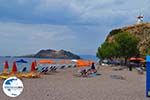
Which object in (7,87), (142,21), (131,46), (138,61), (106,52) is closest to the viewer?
(7,87)

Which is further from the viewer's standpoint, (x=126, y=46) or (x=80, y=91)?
(x=126, y=46)

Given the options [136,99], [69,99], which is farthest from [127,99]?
[69,99]

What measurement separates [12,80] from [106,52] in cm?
10434

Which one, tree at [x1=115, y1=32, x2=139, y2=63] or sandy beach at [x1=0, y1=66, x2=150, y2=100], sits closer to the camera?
sandy beach at [x1=0, y1=66, x2=150, y2=100]

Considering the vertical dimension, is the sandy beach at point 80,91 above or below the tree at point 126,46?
below

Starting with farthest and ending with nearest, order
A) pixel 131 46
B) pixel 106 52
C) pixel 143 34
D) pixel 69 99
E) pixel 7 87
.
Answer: pixel 143 34
pixel 106 52
pixel 131 46
pixel 69 99
pixel 7 87

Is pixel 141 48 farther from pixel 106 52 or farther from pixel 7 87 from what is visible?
pixel 7 87

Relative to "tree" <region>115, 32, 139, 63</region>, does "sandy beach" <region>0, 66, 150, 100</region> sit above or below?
below

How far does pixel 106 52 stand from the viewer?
11038 cm

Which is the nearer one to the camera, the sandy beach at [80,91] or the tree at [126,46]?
the sandy beach at [80,91]

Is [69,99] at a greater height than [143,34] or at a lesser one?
lesser

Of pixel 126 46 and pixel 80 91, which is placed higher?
pixel 126 46

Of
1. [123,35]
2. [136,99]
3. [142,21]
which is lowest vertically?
[136,99]

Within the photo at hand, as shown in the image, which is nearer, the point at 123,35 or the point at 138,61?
the point at 138,61
